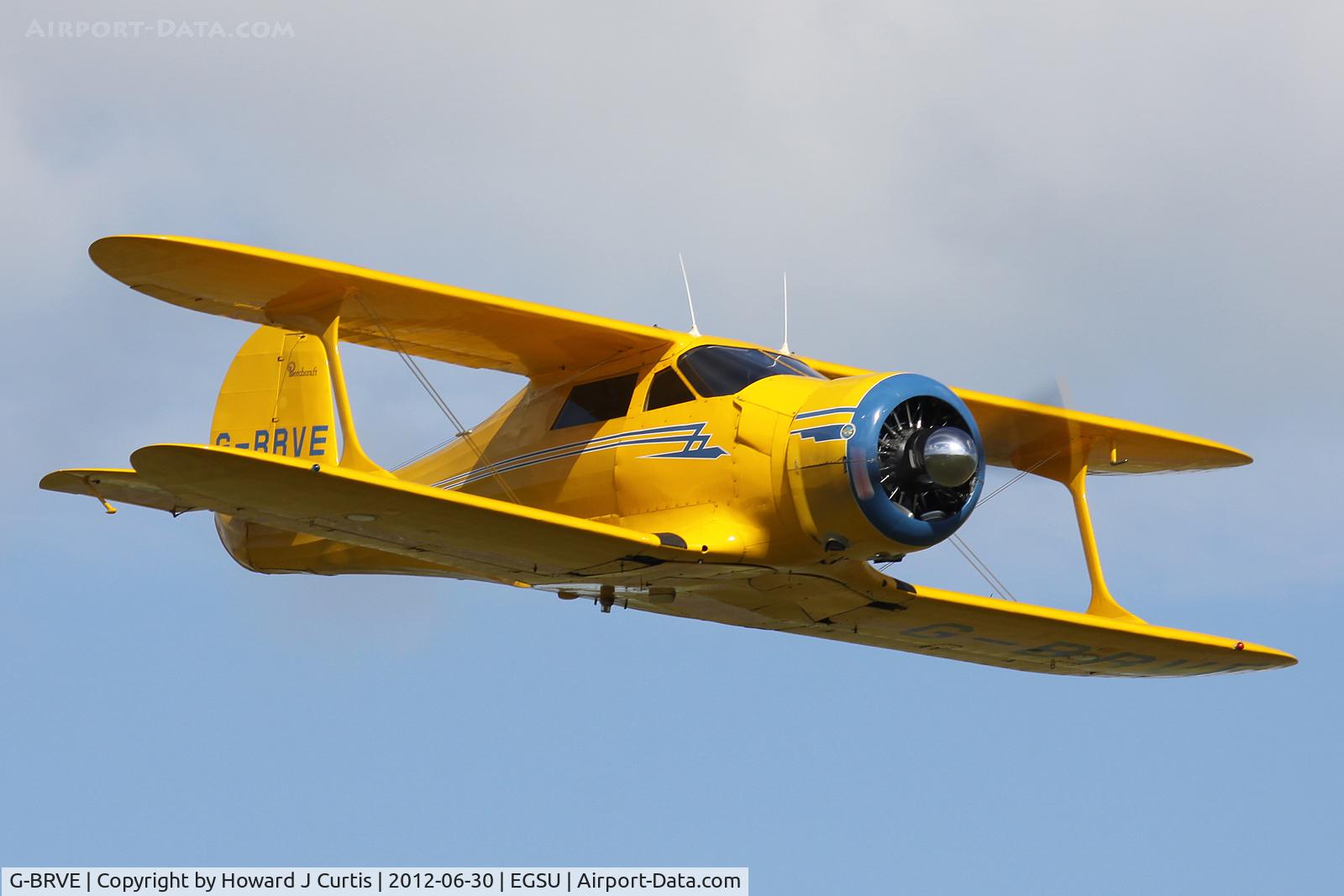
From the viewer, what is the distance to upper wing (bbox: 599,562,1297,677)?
688 inches

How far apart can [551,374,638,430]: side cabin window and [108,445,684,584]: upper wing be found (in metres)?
1.56

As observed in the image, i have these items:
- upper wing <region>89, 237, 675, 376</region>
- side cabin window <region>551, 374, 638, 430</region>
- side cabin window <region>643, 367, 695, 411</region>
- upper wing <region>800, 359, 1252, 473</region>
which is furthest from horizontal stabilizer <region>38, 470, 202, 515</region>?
upper wing <region>800, 359, 1252, 473</region>

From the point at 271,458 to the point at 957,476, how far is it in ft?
18.1

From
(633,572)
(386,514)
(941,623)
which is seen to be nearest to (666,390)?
(633,572)

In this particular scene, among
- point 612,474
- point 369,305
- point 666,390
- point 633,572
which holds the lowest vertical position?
point 633,572

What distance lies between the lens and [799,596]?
17.6 metres

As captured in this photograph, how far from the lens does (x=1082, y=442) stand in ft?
71.0

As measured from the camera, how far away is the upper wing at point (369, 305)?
1684 centimetres

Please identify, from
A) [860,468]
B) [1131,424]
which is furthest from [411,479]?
[1131,424]

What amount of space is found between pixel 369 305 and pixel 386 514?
9.32 feet

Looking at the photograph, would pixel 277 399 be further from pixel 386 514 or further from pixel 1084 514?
pixel 1084 514

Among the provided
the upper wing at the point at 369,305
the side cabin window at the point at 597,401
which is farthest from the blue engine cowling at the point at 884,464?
the upper wing at the point at 369,305

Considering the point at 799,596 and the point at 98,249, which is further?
the point at 799,596

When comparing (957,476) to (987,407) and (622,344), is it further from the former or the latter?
(987,407)
